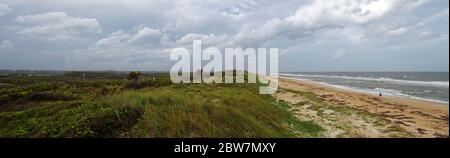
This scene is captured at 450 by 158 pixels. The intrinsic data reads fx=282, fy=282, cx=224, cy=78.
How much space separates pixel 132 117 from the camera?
6.35 metres

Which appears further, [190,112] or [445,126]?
[445,126]
